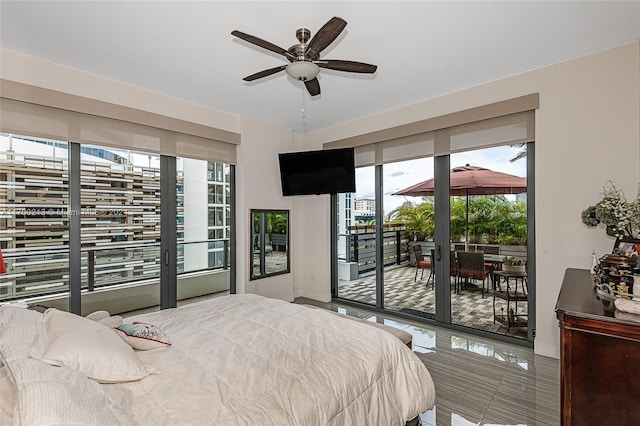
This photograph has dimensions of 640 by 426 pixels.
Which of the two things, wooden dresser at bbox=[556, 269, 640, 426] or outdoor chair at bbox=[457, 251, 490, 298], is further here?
outdoor chair at bbox=[457, 251, 490, 298]

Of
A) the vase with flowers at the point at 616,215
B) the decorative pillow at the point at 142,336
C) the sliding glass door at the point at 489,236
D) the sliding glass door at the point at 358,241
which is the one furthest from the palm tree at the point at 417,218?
the decorative pillow at the point at 142,336

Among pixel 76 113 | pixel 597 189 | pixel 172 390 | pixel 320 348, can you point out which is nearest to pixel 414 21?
pixel 597 189

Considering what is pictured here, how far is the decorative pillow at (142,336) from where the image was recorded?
1745 millimetres

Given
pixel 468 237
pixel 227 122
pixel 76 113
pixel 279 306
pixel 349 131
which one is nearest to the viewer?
pixel 279 306

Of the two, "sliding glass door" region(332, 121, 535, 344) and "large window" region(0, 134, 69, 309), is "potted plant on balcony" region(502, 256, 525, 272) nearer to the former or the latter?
"sliding glass door" region(332, 121, 535, 344)

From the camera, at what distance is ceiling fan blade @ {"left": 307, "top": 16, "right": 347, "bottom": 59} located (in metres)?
1.81

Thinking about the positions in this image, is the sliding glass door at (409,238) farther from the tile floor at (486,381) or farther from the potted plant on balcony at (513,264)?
the potted plant on balcony at (513,264)

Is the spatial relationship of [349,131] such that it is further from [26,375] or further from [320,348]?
[26,375]

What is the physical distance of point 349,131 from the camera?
185 inches

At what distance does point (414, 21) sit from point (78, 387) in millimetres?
2855

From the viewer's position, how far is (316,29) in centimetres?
246

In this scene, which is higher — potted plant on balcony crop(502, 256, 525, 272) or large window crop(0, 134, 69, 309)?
large window crop(0, 134, 69, 309)

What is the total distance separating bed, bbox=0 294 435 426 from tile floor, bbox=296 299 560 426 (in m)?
0.50

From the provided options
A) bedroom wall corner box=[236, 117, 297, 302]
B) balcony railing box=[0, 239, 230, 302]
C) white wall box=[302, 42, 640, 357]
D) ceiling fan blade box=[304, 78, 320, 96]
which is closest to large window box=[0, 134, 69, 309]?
balcony railing box=[0, 239, 230, 302]
